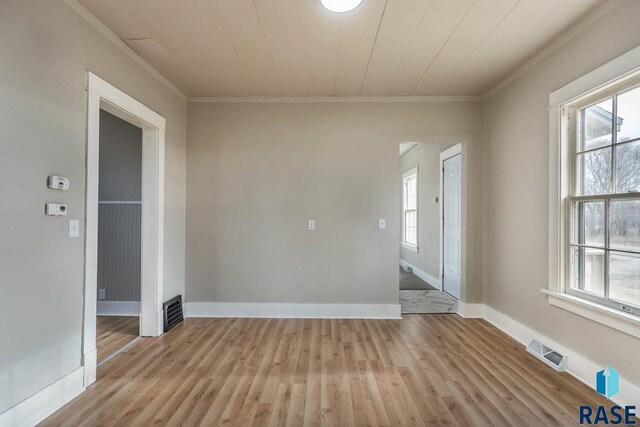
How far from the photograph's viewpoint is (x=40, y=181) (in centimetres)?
180

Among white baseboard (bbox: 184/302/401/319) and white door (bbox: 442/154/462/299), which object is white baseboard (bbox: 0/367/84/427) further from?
white door (bbox: 442/154/462/299)

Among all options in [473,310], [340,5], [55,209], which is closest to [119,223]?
[55,209]

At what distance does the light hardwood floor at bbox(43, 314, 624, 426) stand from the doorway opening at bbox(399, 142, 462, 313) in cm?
119

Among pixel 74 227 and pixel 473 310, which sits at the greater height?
pixel 74 227

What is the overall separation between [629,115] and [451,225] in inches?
106

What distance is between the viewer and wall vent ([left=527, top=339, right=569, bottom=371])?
234 cm

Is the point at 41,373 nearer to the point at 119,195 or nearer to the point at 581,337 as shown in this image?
the point at 119,195

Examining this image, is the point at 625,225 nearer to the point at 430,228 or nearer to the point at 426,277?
the point at 430,228

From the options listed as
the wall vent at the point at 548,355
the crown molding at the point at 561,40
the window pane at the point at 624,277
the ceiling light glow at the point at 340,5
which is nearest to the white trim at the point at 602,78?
the crown molding at the point at 561,40

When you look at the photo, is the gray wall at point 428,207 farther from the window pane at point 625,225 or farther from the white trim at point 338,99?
the window pane at point 625,225

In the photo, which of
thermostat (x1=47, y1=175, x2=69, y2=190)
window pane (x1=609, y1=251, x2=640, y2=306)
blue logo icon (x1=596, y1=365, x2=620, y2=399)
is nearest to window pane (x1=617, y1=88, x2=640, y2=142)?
window pane (x1=609, y1=251, x2=640, y2=306)

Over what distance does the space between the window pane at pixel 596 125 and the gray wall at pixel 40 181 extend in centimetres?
365

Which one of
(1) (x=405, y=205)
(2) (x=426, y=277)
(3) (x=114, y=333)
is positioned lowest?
(3) (x=114, y=333)

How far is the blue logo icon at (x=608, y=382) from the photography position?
194 cm
